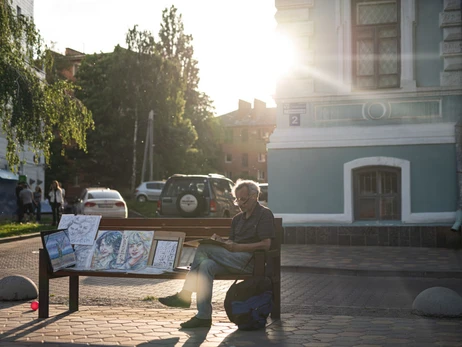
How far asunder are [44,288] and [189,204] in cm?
1763

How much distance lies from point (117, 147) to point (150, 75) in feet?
21.1

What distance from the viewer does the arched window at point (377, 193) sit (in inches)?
694

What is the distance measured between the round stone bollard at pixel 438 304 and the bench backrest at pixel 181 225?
1735 mm

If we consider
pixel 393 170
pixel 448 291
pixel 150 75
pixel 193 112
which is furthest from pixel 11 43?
pixel 193 112

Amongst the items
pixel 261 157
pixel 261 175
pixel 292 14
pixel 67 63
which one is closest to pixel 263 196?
pixel 292 14

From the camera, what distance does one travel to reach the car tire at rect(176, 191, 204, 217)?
83.3ft

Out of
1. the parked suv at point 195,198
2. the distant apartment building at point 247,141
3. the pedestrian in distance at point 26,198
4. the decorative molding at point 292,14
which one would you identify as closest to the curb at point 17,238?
the parked suv at point 195,198

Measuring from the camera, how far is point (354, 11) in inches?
711

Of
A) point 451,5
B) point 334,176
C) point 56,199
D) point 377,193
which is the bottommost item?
point 56,199

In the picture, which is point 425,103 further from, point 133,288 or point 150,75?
point 150,75

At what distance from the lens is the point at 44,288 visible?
312 inches

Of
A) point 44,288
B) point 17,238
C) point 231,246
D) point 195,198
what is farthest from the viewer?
point 195,198

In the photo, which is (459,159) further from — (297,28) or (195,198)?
(195,198)

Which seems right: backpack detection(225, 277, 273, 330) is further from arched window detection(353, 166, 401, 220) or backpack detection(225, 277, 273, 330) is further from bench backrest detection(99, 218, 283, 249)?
arched window detection(353, 166, 401, 220)
